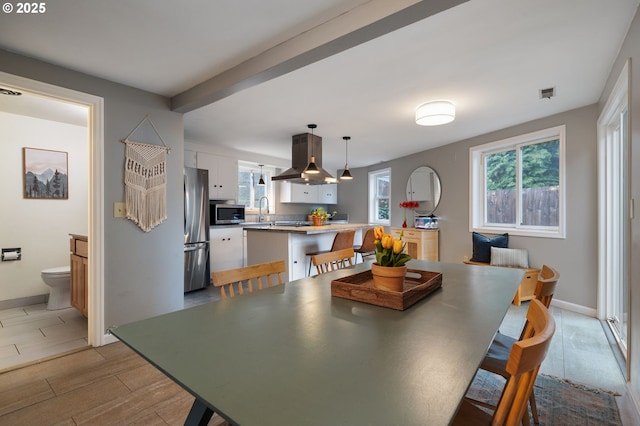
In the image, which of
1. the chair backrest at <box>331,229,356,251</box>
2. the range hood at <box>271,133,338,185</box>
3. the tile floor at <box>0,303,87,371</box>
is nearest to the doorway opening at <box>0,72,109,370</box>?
→ the tile floor at <box>0,303,87,371</box>

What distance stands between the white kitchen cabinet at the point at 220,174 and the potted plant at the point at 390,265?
4.08 metres

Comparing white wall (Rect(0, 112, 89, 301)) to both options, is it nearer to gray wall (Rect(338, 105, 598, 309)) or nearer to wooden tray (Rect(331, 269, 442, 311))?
wooden tray (Rect(331, 269, 442, 311))

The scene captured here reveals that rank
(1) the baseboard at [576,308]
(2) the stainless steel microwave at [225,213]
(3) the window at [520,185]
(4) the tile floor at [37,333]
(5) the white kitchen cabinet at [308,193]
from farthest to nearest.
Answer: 1. (5) the white kitchen cabinet at [308,193]
2. (2) the stainless steel microwave at [225,213]
3. (3) the window at [520,185]
4. (1) the baseboard at [576,308]
5. (4) the tile floor at [37,333]

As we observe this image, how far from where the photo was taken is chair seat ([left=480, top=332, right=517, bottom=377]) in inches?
51.7

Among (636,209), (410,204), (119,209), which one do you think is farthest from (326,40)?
(410,204)

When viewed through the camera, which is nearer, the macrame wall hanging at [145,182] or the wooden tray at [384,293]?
the wooden tray at [384,293]

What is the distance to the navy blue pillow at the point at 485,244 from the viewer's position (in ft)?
13.4

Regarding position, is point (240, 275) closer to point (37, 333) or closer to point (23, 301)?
point (37, 333)

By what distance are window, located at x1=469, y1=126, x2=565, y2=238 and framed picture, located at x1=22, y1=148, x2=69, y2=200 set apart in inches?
222

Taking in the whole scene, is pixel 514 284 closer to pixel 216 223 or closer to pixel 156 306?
pixel 156 306

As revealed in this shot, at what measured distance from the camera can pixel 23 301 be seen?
354 cm

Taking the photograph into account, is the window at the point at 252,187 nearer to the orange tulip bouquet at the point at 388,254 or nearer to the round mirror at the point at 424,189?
the round mirror at the point at 424,189

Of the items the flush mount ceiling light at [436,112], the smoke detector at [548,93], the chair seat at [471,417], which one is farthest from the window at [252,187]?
the chair seat at [471,417]

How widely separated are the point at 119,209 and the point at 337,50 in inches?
87.0
